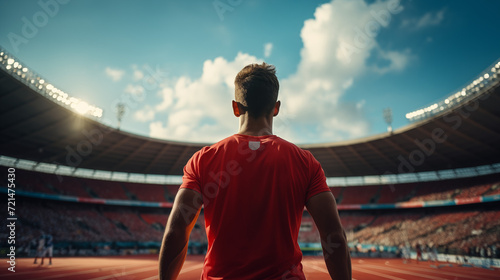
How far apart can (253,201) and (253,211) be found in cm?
6

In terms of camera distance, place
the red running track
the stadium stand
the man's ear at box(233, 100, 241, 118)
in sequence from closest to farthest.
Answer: the man's ear at box(233, 100, 241, 118) → the red running track → the stadium stand

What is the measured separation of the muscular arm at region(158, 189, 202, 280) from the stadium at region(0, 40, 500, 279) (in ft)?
64.5

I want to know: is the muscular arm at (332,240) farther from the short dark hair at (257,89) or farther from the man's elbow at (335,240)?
the short dark hair at (257,89)

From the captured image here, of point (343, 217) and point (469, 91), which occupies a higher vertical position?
point (469, 91)

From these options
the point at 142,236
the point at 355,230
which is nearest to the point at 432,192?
the point at 355,230

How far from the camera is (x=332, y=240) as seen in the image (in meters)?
1.41

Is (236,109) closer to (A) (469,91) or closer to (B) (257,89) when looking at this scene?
(B) (257,89)

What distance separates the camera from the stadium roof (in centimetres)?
2066

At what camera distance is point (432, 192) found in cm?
3391

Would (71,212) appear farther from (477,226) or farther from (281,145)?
(477,226)

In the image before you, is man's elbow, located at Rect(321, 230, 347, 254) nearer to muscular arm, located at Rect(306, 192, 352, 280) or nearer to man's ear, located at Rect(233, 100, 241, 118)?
muscular arm, located at Rect(306, 192, 352, 280)

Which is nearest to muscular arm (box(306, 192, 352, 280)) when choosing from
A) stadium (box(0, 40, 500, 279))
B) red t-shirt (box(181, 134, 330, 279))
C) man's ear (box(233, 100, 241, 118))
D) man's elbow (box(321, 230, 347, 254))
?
man's elbow (box(321, 230, 347, 254))

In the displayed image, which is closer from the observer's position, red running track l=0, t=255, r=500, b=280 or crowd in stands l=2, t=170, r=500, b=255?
red running track l=0, t=255, r=500, b=280

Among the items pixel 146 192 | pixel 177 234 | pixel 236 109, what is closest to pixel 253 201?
pixel 177 234
